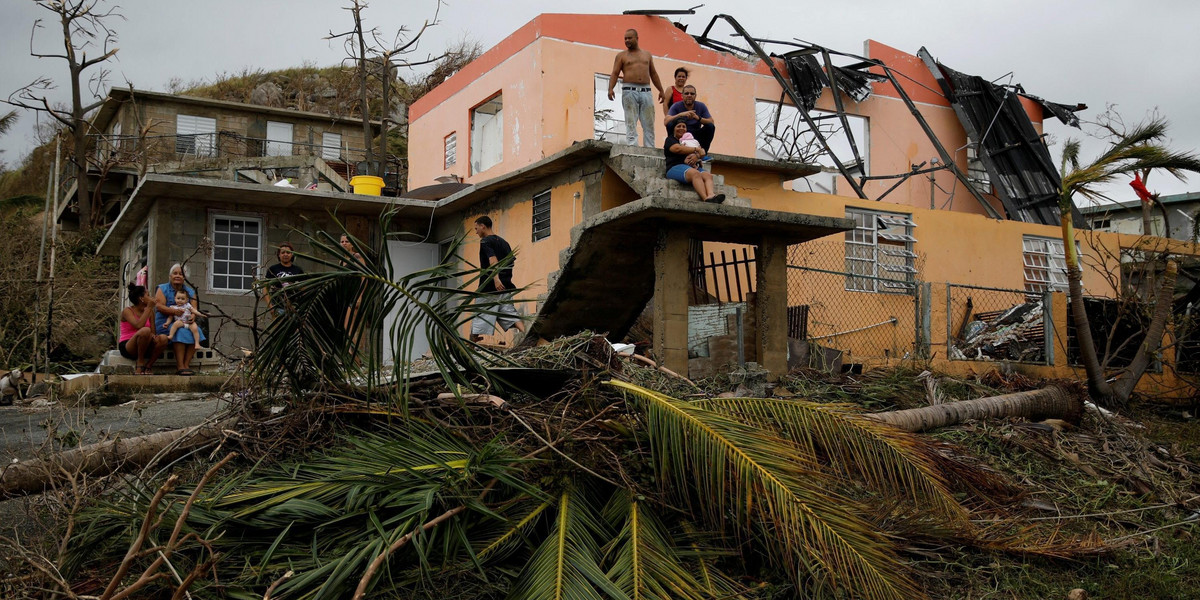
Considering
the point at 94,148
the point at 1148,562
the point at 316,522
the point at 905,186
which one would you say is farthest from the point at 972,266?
the point at 94,148

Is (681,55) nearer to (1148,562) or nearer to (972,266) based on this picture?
(972,266)

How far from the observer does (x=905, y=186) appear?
21438 mm

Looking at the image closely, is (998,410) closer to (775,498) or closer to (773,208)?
(775,498)

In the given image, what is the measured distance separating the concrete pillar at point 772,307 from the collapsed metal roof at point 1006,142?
41.0 feet

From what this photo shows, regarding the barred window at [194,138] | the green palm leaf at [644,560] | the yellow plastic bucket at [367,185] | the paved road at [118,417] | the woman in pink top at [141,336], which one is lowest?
the green palm leaf at [644,560]

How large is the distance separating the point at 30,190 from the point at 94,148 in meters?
6.31

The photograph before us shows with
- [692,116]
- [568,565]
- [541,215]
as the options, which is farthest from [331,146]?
[568,565]

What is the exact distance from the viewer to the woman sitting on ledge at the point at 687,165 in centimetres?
1010

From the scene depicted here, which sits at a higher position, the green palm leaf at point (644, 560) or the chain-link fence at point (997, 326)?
the chain-link fence at point (997, 326)

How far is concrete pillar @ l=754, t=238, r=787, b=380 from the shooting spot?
10.2 meters

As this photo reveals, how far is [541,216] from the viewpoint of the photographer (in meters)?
14.7

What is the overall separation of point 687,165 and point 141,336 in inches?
250

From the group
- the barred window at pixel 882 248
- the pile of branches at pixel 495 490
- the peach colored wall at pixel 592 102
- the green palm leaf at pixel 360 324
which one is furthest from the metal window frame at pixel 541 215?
the green palm leaf at pixel 360 324

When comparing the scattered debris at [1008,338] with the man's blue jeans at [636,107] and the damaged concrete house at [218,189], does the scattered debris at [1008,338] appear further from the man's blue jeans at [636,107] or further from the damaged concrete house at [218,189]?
the damaged concrete house at [218,189]
